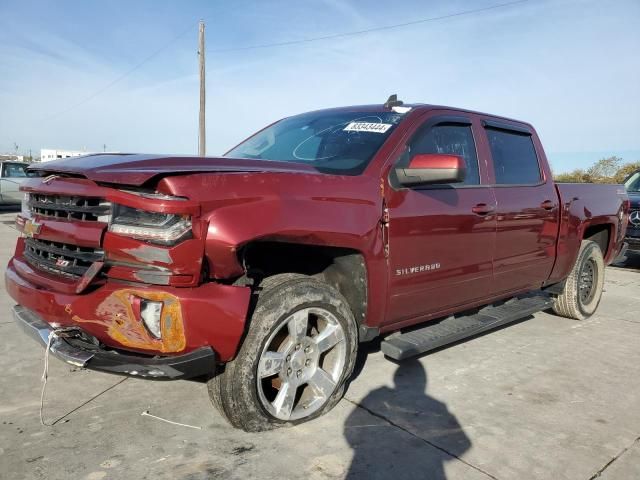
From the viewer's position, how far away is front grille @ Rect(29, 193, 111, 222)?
239 centimetres

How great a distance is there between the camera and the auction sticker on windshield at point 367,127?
3.37m

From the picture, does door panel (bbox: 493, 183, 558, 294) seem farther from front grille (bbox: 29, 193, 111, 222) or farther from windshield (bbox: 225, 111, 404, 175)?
front grille (bbox: 29, 193, 111, 222)

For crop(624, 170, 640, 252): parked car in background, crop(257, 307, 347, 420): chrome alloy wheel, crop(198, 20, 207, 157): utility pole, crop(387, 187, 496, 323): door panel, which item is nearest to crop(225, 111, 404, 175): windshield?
crop(387, 187, 496, 323): door panel

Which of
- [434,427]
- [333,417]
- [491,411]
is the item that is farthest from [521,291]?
[333,417]

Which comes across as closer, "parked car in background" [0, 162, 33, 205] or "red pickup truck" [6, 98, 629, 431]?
"red pickup truck" [6, 98, 629, 431]

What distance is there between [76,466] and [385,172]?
2.24 m

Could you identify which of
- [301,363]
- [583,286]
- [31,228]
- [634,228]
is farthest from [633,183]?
[31,228]

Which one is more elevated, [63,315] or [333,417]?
[63,315]

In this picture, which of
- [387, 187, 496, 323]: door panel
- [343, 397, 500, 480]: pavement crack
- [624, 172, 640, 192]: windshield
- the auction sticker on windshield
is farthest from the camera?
[624, 172, 640, 192]: windshield

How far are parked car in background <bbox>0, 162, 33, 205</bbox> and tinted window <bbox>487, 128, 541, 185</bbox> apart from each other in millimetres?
16581

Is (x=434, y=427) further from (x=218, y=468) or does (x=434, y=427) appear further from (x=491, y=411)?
(x=218, y=468)

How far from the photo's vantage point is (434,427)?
2902 millimetres

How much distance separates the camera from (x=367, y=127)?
11.4 feet

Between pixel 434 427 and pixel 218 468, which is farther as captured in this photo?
pixel 434 427
